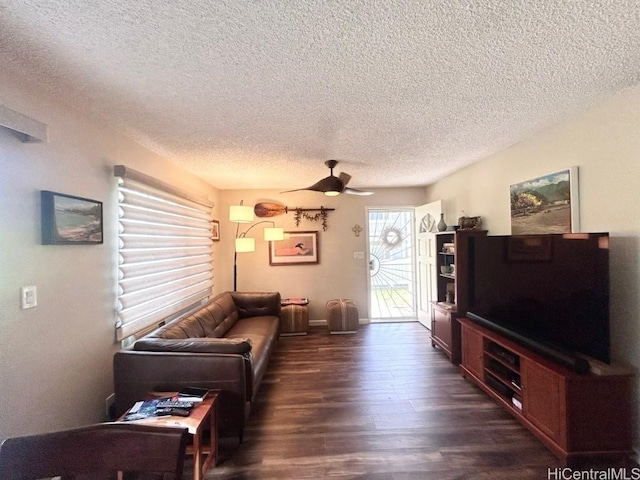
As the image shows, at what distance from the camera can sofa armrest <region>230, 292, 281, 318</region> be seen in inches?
168

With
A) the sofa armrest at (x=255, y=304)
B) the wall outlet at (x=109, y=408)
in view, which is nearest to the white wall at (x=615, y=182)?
the wall outlet at (x=109, y=408)

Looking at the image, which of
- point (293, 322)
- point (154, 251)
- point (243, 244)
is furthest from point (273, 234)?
point (154, 251)

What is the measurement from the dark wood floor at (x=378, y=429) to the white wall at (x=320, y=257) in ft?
5.61

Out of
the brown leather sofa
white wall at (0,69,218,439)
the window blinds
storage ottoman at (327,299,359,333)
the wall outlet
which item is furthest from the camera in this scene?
storage ottoman at (327,299,359,333)

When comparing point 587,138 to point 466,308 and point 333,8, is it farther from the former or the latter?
point 333,8

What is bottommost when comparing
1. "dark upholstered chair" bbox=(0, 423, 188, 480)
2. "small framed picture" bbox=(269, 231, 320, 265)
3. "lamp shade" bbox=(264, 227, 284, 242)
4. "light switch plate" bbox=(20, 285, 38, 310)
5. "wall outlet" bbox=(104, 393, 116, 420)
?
"wall outlet" bbox=(104, 393, 116, 420)

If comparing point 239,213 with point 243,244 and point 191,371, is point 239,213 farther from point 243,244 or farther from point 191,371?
point 191,371

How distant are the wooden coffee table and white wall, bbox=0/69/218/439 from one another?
1.62 feet

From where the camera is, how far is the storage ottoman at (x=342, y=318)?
457cm

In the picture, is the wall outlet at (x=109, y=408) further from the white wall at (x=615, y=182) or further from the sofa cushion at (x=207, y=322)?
the white wall at (x=615, y=182)

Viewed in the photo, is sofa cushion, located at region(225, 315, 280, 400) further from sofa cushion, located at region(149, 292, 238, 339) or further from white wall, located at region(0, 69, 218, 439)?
white wall, located at region(0, 69, 218, 439)

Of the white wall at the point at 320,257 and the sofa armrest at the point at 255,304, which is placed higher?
the white wall at the point at 320,257

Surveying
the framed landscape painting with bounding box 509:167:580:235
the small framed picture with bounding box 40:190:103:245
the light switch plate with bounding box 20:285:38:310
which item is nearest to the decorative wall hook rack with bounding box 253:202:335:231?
the framed landscape painting with bounding box 509:167:580:235

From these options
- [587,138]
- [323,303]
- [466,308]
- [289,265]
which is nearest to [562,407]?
[466,308]
